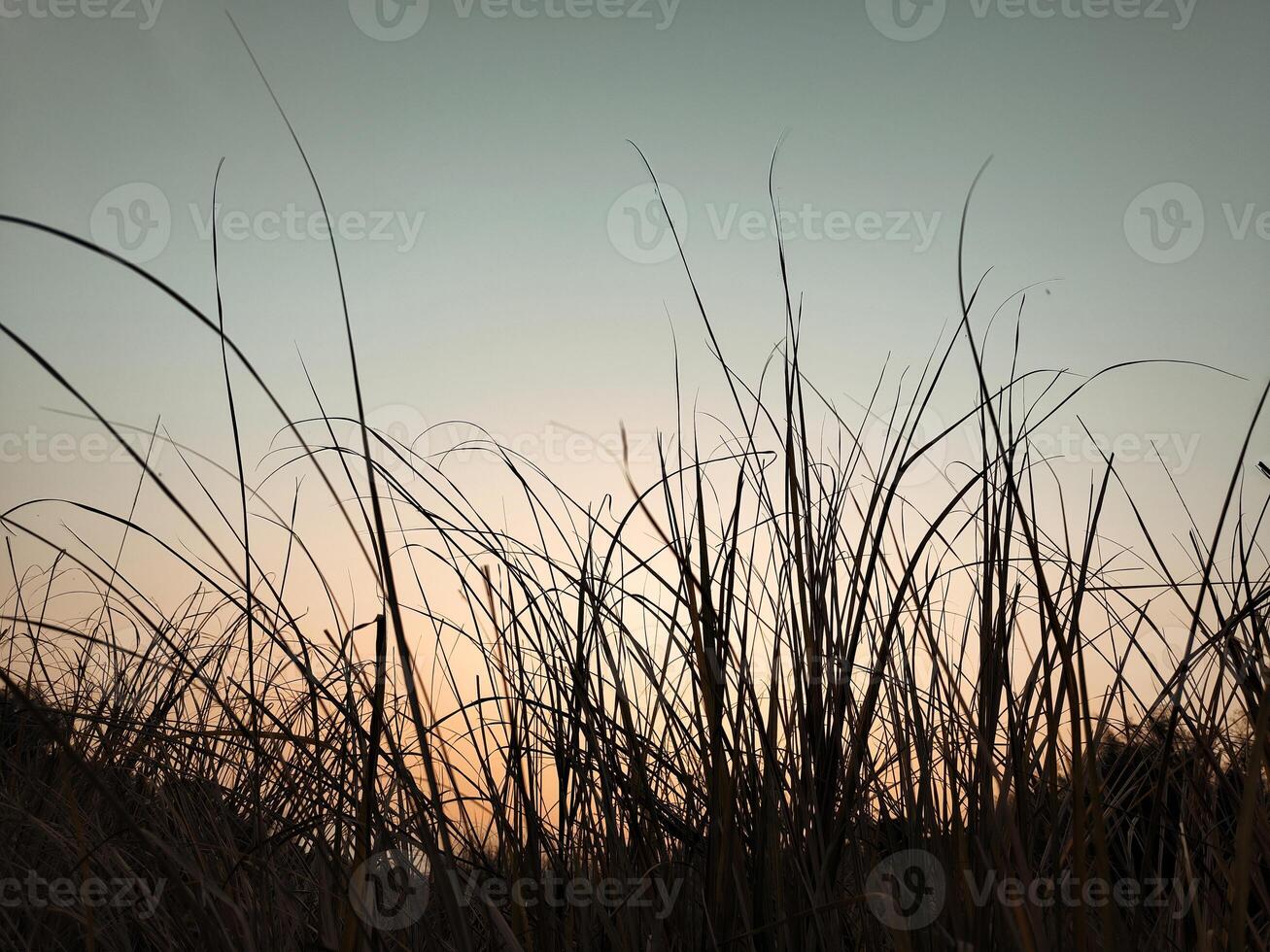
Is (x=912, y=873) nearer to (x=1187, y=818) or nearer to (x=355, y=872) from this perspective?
(x=1187, y=818)

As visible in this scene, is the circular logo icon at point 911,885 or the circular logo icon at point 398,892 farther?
the circular logo icon at point 398,892

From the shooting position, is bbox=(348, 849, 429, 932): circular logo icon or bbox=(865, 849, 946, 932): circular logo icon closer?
bbox=(865, 849, 946, 932): circular logo icon

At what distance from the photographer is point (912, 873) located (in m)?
1.06

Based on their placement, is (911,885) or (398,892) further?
(398,892)

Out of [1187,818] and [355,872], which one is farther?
[1187,818]

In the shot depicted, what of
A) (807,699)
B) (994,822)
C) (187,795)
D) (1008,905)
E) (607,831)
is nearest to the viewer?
(1008,905)

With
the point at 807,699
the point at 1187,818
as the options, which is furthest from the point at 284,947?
the point at 1187,818

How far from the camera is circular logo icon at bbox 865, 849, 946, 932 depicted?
942mm

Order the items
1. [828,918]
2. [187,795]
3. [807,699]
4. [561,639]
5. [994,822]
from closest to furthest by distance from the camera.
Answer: [994,822] → [828,918] → [807,699] → [561,639] → [187,795]

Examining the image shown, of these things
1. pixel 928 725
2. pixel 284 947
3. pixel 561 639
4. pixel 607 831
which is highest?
pixel 561 639

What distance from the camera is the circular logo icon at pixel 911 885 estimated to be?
94 centimetres

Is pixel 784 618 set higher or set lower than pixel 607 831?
higher

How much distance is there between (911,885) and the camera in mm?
1043

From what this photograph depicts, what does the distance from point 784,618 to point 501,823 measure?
1.55ft
